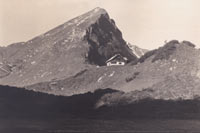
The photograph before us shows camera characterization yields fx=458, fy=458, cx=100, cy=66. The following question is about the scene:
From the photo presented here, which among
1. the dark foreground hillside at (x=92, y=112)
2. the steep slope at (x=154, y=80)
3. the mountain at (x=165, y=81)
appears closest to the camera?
the dark foreground hillside at (x=92, y=112)

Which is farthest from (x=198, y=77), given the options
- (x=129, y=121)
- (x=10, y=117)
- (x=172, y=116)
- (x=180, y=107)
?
(x=10, y=117)

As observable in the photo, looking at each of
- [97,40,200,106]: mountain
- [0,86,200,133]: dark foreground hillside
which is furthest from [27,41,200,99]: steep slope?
[0,86,200,133]: dark foreground hillside

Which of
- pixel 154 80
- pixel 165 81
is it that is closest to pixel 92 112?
pixel 165 81

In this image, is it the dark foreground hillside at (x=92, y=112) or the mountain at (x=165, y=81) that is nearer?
the dark foreground hillside at (x=92, y=112)

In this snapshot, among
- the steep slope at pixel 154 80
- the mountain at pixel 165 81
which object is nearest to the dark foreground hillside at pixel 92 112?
the mountain at pixel 165 81

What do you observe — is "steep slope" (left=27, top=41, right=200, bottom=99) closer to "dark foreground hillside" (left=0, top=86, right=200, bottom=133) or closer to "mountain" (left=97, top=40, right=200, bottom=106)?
"mountain" (left=97, top=40, right=200, bottom=106)

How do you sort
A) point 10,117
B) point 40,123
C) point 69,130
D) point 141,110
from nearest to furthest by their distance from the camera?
1. point 69,130
2. point 40,123
3. point 10,117
4. point 141,110

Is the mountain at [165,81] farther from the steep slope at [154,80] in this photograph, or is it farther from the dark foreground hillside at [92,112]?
the dark foreground hillside at [92,112]

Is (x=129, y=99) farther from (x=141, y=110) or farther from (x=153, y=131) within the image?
(x=153, y=131)
